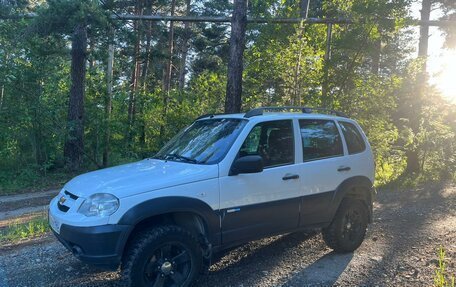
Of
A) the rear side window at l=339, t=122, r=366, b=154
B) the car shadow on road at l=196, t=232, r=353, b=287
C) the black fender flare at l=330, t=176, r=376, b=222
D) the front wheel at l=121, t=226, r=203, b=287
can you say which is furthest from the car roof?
the car shadow on road at l=196, t=232, r=353, b=287

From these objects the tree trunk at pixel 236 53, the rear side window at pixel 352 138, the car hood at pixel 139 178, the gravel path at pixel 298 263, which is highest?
the tree trunk at pixel 236 53

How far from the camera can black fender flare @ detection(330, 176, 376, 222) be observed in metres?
5.62

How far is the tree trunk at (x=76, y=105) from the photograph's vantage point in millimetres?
14227

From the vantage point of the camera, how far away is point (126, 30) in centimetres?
1365

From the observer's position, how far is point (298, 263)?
550 cm

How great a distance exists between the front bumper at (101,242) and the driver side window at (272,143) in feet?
5.80

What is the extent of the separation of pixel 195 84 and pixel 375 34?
353 inches

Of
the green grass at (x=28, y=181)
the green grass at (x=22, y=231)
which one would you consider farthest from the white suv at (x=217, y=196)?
the green grass at (x=28, y=181)

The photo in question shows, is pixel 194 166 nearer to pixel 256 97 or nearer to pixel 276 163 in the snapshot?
pixel 276 163

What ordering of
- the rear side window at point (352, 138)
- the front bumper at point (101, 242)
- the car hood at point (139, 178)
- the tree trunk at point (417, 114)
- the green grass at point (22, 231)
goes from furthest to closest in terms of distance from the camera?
the tree trunk at point (417, 114) → the green grass at point (22, 231) → the rear side window at point (352, 138) → the car hood at point (139, 178) → the front bumper at point (101, 242)

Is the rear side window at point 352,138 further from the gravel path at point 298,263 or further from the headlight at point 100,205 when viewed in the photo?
the headlight at point 100,205

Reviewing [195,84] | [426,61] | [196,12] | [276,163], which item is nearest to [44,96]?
[195,84]

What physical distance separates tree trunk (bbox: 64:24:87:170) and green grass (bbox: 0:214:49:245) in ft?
21.3

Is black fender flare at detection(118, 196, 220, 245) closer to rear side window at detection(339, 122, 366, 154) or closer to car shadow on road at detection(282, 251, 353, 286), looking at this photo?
car shadow on road at detection(282, 251, 353, 286)
